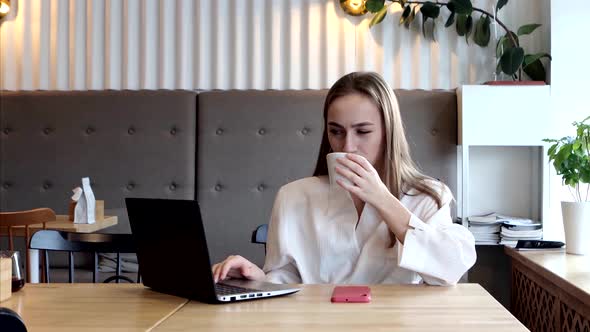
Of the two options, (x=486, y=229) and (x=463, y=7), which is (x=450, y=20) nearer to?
(x=463, y=7)

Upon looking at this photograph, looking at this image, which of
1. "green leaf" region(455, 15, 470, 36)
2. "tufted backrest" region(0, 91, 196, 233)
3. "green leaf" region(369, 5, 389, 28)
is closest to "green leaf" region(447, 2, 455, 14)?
"green leaf" region(455, 15, 470, 36)

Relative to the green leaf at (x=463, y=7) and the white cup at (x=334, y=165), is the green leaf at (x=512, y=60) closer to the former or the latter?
the green leaf at (x=463, y=7)

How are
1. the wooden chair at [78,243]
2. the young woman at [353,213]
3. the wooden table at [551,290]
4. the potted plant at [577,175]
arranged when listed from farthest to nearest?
1. the potted plant at [577,175]
2. the wooden table at [551,290]
3. the wooden chair at [78,243]
4. the young woman at [353,213]

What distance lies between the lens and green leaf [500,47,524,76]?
12.1 feet

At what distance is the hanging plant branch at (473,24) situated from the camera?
150 inches

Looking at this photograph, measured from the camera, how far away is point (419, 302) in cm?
141

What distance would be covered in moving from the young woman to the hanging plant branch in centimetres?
194

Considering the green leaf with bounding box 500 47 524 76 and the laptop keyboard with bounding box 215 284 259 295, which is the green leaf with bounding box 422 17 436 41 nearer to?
the green leaf with bounding box 500 47 524 76

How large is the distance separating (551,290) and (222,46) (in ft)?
7.53

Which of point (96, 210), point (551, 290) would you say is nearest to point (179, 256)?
point (551, 290)

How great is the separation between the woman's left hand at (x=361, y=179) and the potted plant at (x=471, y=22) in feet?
7.58

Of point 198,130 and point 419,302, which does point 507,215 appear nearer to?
point 198,130

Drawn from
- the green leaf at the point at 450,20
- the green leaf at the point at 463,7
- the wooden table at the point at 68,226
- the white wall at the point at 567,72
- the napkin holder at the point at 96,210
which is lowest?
the wooden table at the point at 68,226

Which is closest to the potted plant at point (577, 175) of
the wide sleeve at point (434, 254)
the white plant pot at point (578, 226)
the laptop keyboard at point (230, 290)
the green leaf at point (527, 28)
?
the white plant pot at point (578, 226)
